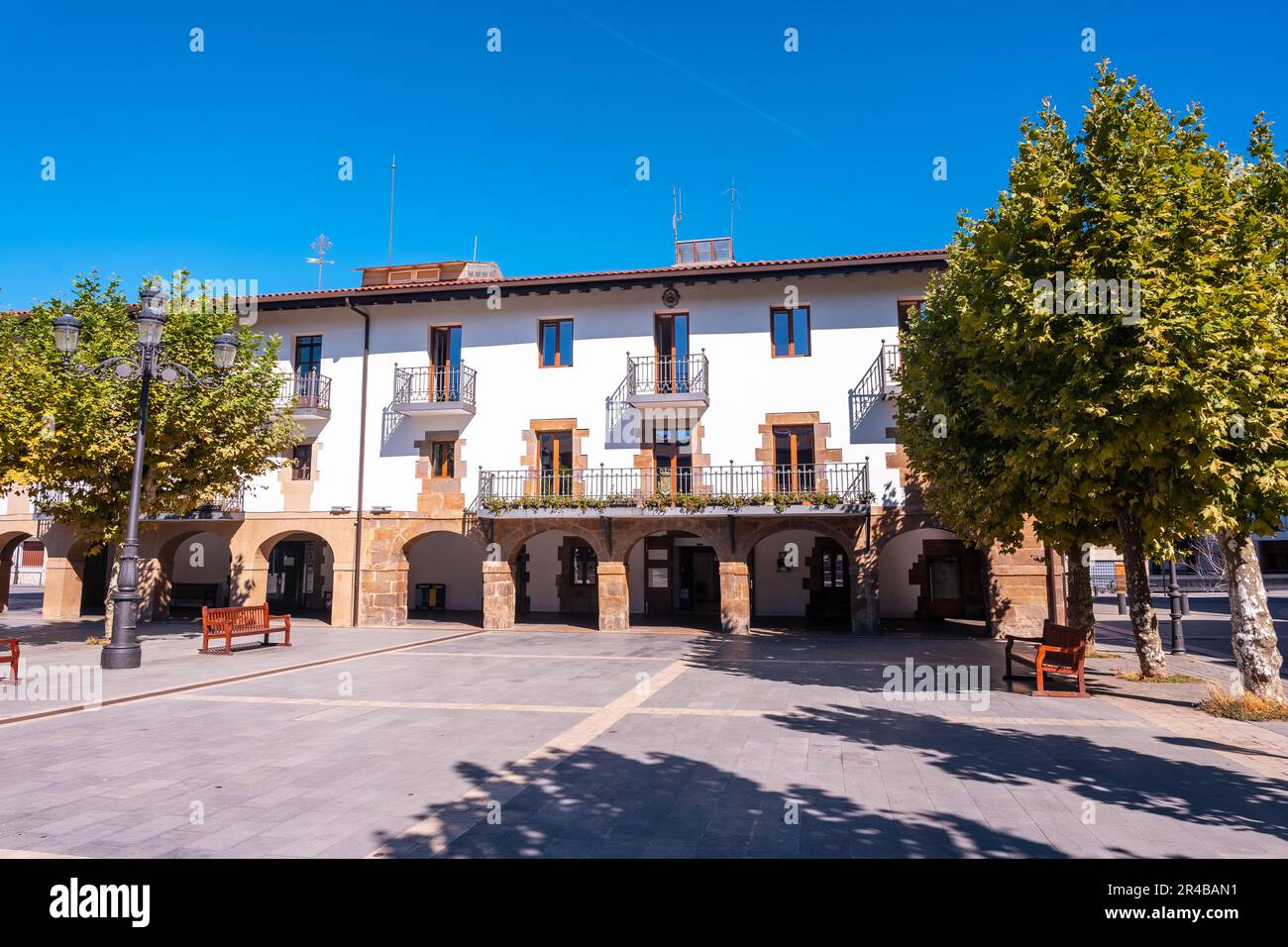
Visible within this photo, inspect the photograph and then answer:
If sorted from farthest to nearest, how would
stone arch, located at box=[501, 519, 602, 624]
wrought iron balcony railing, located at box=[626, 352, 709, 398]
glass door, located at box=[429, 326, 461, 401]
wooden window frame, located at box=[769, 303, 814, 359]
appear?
stone arch, located at box=[501, 519, 602, 624] < glass door, located at box=[429, 326, 461, 401] < wrought iron balcony railing, located at box=[626, 352, 709, 398] < wooden window frame, located at box=[769, 303, 814, 359]

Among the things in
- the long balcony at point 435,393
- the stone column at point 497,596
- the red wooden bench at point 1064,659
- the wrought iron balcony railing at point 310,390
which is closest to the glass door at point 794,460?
the stone column at point 497,596

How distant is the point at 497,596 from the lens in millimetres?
20156

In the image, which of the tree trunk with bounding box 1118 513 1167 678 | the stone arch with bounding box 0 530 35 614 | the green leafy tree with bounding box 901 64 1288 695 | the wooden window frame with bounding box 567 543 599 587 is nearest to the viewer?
the green leafy tree with bounding box 901 64 1288 695

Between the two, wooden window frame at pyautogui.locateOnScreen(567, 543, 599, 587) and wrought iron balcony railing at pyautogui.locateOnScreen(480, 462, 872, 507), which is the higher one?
wrought iron balcony railing at pyautogui.locateOnScreen(480, 462, 872, 507)

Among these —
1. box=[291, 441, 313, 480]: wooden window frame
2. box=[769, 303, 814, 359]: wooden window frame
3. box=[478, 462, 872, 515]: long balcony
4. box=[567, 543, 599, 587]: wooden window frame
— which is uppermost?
box=[769, 303, 814, 359]: wooden window frame

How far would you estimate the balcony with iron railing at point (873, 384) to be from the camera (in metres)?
18.6

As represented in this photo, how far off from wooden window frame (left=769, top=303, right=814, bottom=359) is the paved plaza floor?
391 inches

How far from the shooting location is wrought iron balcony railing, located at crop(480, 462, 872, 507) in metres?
18.1

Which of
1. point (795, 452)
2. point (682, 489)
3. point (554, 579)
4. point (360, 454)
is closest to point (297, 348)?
point (360, 454)

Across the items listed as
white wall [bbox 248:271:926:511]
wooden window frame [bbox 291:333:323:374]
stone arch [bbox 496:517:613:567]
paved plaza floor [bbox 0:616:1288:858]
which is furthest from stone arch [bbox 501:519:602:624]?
paved plaza floor [bbox 0:616:1288:858]

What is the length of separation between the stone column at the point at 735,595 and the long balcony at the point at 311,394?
41.1ft

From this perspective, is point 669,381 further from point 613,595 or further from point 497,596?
point 497,596

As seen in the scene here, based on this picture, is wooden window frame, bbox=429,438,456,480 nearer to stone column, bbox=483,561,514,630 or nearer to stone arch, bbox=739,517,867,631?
stone column, bbox=483,561,514,630
